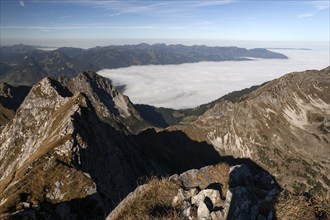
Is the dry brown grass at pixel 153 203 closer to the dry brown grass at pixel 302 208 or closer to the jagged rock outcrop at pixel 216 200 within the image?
the jagged rock outcrop at pixel 216 200

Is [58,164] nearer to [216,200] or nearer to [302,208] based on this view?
[216,200]

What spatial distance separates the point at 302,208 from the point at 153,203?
28.8 ft

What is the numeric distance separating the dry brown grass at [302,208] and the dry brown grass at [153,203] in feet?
18.6

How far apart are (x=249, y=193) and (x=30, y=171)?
50374 mm

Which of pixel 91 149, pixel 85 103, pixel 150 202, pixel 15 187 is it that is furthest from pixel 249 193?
pixel 85 103

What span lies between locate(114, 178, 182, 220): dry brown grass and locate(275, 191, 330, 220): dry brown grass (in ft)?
18.6

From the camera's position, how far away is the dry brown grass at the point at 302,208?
56.9ft

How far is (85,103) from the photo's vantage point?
97875 mm

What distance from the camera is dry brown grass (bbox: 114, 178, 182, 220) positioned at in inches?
728

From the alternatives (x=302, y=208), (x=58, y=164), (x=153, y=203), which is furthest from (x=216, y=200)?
(x=58, y=164)

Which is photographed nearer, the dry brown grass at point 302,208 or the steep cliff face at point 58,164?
the dry brown grass at point 302,208

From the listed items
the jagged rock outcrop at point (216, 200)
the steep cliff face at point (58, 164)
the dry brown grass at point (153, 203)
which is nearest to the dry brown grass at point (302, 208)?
the jagged rock outcrop at point (216, 200)

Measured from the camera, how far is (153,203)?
2078 centimetres

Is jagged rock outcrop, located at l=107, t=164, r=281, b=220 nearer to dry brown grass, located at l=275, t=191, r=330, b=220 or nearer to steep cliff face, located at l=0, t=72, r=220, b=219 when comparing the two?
dry brown grass, located at l=275, t=191, r=330, b=220
